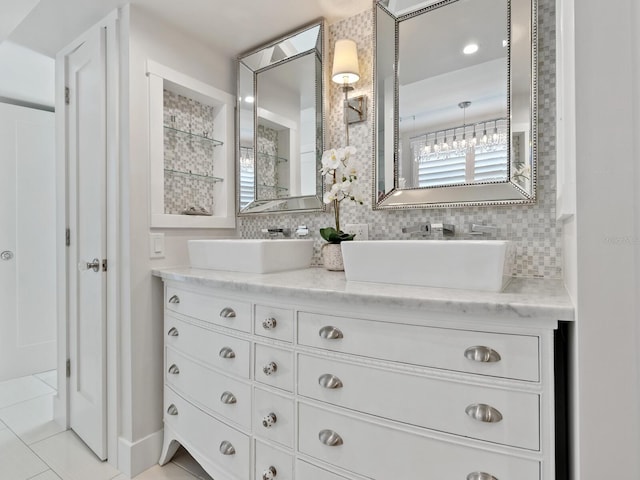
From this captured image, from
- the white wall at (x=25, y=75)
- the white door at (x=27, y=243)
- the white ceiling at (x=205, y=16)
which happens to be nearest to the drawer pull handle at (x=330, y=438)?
the white ceiling at (x=205, y=16)

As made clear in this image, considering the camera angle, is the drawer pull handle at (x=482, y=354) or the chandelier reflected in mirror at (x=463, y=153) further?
the chandelier reflected in mirror at (x=463, y=153)

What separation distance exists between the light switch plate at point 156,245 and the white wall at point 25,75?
4.74 feet

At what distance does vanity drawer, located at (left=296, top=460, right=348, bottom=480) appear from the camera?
3.83 ft

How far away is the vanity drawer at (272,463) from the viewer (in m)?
1.27

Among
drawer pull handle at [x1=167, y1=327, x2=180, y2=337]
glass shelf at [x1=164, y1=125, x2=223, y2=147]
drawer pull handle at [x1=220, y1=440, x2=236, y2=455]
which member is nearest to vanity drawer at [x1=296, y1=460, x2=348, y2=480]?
drawer pull handle at [x1=220, y1=440, x2=236, y2=455]

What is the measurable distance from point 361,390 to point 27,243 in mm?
3156

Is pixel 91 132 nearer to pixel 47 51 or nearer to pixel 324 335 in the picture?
pixel 47 51

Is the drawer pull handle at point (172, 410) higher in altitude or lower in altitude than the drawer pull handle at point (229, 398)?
lower

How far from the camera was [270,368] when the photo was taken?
1303mm

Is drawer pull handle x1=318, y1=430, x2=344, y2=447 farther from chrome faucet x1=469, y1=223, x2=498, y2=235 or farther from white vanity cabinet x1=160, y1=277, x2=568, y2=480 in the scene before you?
chrome faucet x1=469, y1=223, x2=498, y2=235

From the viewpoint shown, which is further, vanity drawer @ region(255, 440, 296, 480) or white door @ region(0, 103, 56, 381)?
white door @ region(0, 103, 56, 381)

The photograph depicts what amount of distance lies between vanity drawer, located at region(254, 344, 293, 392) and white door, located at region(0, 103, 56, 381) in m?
2.69

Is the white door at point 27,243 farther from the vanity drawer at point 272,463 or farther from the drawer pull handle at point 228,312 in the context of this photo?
the vanity drawer at point 272,463

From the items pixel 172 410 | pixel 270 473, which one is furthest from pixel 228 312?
pixel 172 410
